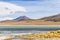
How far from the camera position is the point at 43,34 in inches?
139

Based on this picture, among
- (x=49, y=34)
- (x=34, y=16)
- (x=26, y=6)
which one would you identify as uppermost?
(x=26, y=6)

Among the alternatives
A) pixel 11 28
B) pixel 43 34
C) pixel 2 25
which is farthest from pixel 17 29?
pixel 43 34

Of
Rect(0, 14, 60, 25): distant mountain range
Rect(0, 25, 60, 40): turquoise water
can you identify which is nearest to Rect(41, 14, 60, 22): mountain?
Rect(0, 14, 60, 25): distant mountain range

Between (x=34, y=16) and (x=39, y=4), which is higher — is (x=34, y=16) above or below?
below

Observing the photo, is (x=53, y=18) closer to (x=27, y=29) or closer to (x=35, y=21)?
(x=35, y=21)

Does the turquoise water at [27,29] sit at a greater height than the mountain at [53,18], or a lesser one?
lesser

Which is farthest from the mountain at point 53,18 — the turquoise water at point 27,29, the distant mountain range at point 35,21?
the turquoise water at point 27,29

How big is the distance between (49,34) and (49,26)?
0.67 feet

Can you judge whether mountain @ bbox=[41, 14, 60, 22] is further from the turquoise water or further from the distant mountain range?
the turquoise water

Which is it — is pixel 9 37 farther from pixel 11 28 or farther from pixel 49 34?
pixel 49 34

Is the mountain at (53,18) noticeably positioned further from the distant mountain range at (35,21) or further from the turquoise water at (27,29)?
the turquoise water at (27,29)

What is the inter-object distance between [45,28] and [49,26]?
106 mm

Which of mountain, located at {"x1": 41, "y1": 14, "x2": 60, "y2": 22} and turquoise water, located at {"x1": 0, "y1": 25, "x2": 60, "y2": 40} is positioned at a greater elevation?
mountain, located at {"x1": 41, "y1": 14, "x2": 60, "y2": 22}

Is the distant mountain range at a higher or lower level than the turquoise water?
higher
